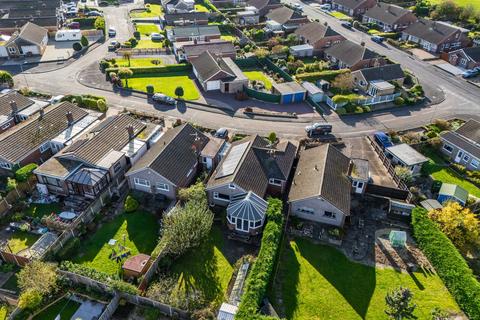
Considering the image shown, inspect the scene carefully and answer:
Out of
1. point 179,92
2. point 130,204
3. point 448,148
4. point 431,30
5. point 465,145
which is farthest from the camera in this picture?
point 431,30

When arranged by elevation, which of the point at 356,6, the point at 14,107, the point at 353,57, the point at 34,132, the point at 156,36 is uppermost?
the point at 356,6

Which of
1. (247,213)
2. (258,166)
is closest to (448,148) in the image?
(258,166)

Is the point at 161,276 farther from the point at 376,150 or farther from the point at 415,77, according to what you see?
the point at 415,77

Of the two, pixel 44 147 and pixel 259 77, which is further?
pixel 259 77

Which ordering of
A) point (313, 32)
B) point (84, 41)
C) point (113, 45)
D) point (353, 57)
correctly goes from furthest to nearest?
point (313, 32)
point (113, 45)
point (84, 41)
point (353, 57)

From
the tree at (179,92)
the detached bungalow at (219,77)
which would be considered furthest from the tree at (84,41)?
the tree at (179,92)

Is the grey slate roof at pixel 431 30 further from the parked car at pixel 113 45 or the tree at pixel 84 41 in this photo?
the tree at pixel 84 41

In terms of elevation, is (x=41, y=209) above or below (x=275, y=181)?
below

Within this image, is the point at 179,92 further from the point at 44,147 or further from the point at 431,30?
the point at 431,30
